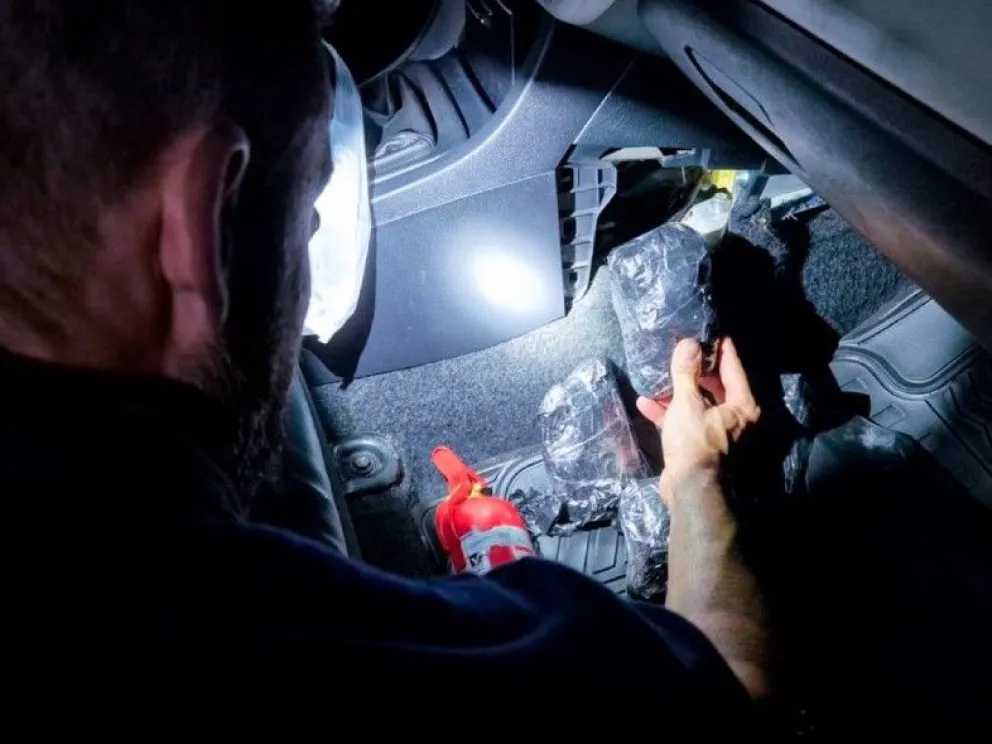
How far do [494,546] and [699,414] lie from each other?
14.3 inches

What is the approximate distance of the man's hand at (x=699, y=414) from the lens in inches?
40.6

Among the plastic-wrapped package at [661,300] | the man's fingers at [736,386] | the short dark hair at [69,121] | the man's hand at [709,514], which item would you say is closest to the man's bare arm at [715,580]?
the man's hand at [709,514]

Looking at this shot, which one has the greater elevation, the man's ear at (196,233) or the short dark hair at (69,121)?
the short dark hair at (69,121)

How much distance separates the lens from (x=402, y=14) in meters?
1.31

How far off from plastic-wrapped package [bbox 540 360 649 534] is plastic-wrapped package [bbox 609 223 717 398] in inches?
2.6

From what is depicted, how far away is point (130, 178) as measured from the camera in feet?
1.36

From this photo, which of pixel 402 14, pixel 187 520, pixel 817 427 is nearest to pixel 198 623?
pixel 187 520

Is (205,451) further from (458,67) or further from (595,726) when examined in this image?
(458,67)

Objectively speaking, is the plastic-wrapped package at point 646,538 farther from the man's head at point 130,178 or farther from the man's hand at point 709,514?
the man's head at point 130,178

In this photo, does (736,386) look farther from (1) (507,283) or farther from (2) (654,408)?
(1) (507,283)

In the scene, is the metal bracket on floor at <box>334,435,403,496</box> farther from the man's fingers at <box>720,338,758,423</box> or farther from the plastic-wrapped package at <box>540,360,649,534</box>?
the man's fingers at <box>720,338,758,423</box>

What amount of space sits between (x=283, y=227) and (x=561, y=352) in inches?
38.4

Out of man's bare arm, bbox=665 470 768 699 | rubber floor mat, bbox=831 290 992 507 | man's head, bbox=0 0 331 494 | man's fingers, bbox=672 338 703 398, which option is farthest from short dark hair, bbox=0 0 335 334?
rubber floor mat, bbox=831 290 992 507

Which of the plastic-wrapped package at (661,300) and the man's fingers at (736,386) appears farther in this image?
the plastic-wrapped package at (661,300)
